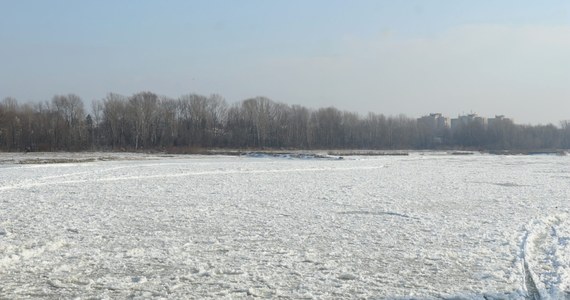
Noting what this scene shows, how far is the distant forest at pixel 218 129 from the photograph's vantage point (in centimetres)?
8119

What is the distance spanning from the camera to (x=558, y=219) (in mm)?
13219

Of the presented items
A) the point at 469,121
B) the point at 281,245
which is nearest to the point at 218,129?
the point at 469,121

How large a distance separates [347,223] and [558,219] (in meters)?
5.49

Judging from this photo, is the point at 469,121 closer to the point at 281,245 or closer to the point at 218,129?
the point at 218,129

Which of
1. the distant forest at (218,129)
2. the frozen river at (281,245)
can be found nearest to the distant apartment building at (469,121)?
the distant forest at (218,129)

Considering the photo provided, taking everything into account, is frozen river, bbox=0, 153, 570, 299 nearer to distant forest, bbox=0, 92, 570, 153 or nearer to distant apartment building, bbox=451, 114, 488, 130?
distant forest, bbox=0, 92, 570, 153

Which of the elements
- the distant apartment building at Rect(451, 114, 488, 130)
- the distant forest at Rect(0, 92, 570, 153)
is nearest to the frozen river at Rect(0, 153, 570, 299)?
the distant forest at Rect(0, 92, 570, 153)

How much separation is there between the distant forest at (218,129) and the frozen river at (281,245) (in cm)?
5786

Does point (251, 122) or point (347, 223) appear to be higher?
point (251, 122)

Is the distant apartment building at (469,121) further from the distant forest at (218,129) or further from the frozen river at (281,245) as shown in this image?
the frozen river at (281,245)

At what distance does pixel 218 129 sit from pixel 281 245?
91638 mm

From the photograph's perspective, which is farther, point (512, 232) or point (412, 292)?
point (512, 232)

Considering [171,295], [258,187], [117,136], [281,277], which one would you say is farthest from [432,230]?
[117,136]

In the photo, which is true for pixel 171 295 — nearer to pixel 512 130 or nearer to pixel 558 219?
pixel 558 219
